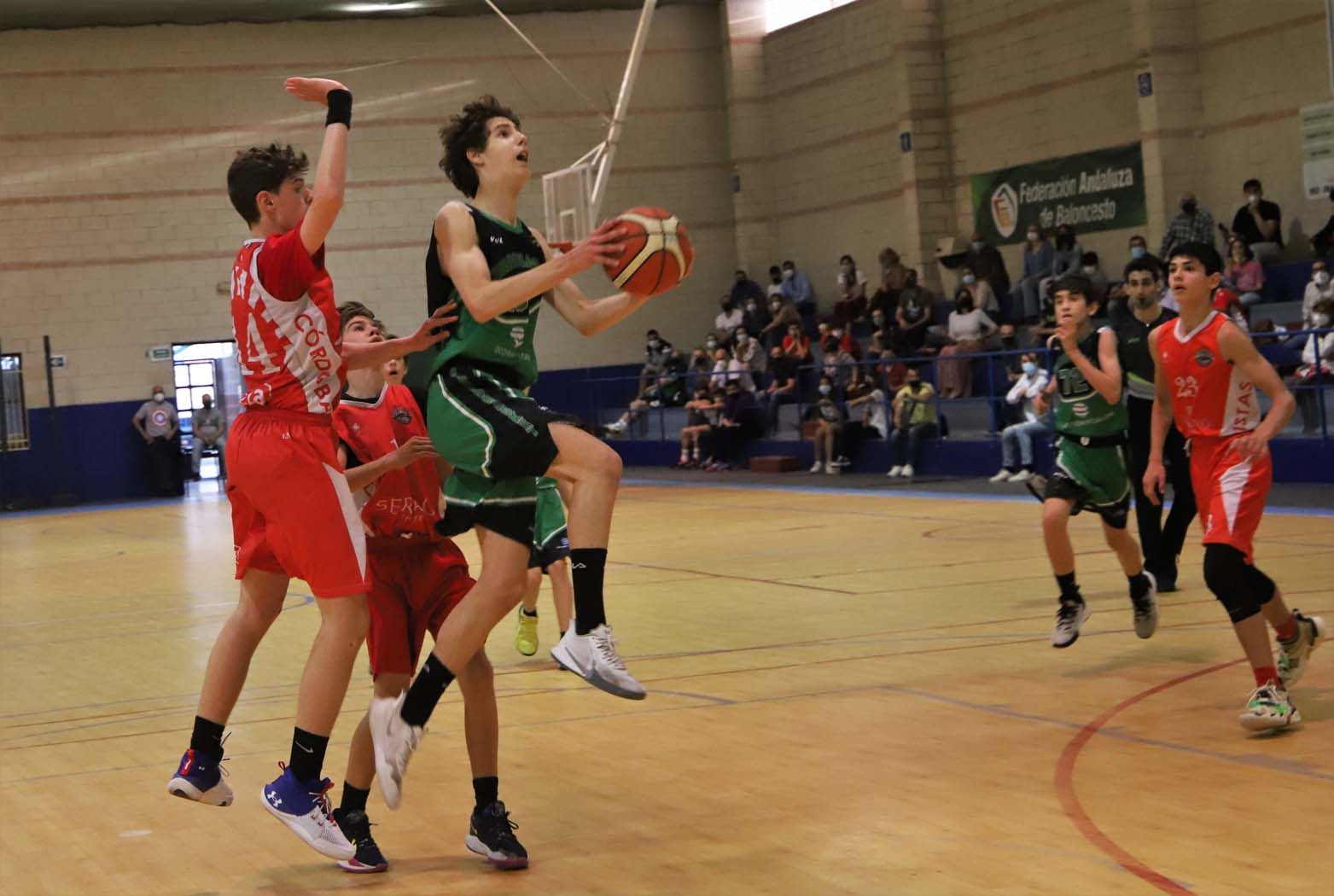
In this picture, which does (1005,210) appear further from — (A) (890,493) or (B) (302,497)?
(B) (302,497)

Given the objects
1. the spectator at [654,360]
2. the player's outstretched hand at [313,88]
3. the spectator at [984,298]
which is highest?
the player's outstretched hand at [313,88]

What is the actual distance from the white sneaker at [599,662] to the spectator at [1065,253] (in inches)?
636

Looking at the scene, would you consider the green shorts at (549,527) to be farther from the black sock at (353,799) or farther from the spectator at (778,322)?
the spectator at (778,322)

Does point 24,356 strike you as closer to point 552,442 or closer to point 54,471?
point 54,471

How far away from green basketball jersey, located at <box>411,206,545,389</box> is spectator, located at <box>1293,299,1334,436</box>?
433 inches

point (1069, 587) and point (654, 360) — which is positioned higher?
point (654, 360)

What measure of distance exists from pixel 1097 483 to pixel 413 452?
3.93 metres

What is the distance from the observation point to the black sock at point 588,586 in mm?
4551

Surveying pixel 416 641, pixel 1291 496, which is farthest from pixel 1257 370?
pixel 1291 496

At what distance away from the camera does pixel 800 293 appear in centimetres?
2552

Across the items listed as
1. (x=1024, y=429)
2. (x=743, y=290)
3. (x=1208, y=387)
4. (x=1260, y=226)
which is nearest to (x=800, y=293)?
(x=743, y=290)

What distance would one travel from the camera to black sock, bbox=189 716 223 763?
4484 millimetres

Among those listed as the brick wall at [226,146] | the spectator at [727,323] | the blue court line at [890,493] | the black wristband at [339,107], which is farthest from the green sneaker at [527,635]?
the brick wall at [226,146]

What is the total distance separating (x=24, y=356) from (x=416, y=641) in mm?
22057
